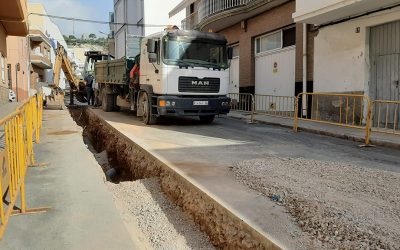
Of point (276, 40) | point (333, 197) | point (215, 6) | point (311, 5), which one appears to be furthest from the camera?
point (215, 6)

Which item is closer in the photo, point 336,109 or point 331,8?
point 331,8

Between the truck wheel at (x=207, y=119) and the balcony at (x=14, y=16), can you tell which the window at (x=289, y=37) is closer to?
the truck wheel at (x=207, y=119)

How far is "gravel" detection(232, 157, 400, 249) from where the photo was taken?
344 cm

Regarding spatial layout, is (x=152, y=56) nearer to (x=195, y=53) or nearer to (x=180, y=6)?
(x=195, y=53)

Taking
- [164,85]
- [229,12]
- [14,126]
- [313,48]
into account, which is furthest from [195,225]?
[229,12]

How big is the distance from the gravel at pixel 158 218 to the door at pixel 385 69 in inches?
291

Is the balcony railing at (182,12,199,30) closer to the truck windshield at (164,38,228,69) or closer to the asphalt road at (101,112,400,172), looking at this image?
the truck windshield at (164,38,228,69)

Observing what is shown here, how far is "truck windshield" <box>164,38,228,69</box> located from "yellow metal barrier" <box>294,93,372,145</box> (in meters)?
2.76

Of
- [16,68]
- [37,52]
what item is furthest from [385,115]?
[37,52]

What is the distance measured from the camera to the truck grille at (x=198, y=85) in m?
11.6

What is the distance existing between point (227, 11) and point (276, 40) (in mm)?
2835

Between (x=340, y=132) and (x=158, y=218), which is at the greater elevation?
(x=340, y=132)

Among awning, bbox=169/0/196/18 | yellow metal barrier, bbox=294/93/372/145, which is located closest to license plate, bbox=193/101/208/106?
yellow metal barrier, bbox=294/93/372/145

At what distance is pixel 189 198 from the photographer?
5.18 meters
